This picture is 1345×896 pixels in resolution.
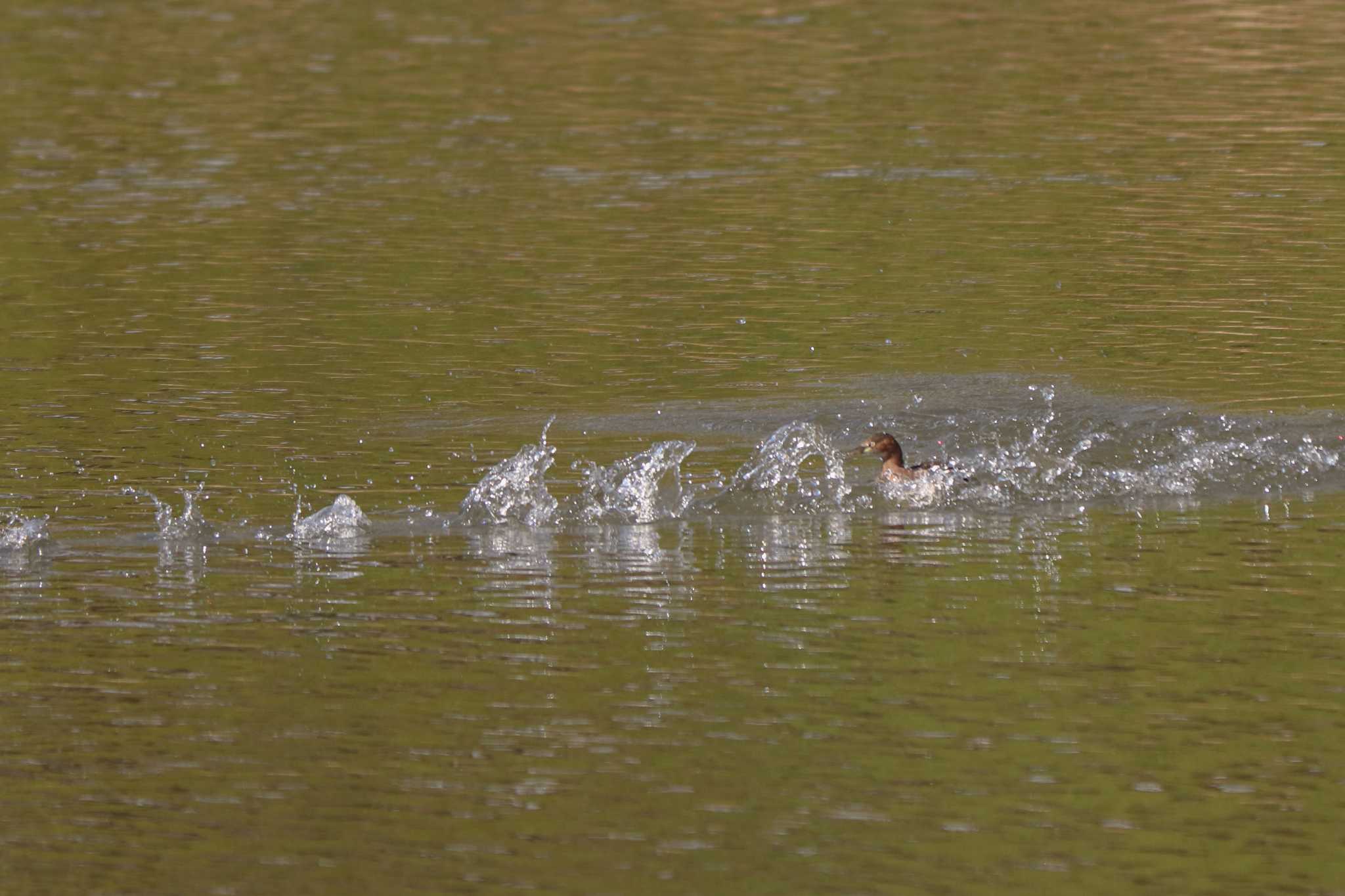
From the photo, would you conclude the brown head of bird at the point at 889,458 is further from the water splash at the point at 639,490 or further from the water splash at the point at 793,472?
the water splash at the point at 639,490

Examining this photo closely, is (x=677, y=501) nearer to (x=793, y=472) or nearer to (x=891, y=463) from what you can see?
(x=793, y=472)

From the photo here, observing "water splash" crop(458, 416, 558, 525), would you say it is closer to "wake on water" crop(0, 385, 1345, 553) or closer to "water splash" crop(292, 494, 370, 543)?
"wake on water" crop(0, 385, 1345, 553)

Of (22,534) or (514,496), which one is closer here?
(22,534)

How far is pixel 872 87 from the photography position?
33.9 m

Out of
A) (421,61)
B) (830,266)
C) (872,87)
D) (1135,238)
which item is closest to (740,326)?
(830,266)

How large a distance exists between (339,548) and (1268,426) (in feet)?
19.8

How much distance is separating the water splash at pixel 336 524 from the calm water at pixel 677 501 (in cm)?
5

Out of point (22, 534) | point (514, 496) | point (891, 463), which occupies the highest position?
point (891, 463)

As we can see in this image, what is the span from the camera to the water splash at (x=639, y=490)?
45.3 ft

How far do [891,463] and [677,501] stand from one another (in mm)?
1303

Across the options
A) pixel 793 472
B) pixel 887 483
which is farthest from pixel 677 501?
pixel 887 483

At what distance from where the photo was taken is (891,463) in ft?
47.2

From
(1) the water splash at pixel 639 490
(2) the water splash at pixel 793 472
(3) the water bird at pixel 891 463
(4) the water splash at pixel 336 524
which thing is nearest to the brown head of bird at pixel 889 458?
(3) the water bird at pixel 891 463

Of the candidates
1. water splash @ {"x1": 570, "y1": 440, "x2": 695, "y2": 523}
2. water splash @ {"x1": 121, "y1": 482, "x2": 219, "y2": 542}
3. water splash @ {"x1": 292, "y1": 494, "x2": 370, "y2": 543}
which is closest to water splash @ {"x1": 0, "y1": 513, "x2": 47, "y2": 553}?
water splash @ {"x1": 121, "y1": 482, "x2": 219, "y2": 542}
